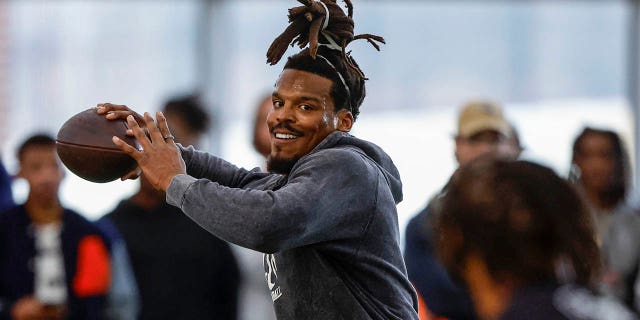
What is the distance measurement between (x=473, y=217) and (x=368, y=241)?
2.98ft

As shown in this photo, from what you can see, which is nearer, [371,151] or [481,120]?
[371,151]

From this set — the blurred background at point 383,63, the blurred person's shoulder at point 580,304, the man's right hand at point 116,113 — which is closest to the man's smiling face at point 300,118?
the man's right hand at point 116,113

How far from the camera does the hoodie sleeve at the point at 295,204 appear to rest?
3.02 m

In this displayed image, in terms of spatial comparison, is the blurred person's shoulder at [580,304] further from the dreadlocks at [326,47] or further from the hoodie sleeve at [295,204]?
the dreadlocks at [326,47]

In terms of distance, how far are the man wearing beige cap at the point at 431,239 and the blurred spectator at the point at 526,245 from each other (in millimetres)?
2333

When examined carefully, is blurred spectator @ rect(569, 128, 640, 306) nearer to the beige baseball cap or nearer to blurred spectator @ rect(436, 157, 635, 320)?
the beige baseball cap

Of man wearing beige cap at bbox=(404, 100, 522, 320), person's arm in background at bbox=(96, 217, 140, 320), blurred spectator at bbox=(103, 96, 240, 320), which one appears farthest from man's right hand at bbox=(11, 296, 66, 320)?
man wearing beige cap at bbox=(404, 100, 522, 320)

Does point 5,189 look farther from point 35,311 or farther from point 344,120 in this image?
point 344,120

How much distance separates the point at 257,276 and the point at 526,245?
5352mm

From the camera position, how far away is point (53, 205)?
525 cm

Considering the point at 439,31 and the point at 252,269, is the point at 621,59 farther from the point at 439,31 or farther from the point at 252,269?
the point at 252,269

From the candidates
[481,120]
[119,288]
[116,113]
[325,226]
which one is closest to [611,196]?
[481,120]

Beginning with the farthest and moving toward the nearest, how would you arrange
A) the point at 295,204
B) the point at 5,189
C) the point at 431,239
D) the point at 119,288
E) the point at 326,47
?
the point at 5,189
the point at 119,288
the point at 431,239
the point at 326,47
the point at 295,204

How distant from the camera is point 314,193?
305 cm
